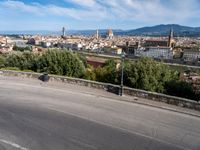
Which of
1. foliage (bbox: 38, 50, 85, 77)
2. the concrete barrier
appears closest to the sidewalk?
the concrete barrier

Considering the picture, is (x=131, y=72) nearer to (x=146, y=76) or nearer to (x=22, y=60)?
(x=146, y=76)

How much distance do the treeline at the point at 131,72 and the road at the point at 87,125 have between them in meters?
3.10

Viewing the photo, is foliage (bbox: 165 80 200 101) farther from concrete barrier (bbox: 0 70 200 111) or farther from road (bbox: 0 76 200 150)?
road (bbox: 0 76 200 150)

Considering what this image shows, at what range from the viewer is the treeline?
16.1 metres

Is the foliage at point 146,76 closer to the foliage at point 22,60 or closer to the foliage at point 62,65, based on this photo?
the foliage at point 62,65

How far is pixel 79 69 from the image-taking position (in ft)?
71.8

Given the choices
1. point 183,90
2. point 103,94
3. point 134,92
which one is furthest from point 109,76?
point 183,90

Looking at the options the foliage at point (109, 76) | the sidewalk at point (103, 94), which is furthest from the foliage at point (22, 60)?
the foliage at point (109, 76)

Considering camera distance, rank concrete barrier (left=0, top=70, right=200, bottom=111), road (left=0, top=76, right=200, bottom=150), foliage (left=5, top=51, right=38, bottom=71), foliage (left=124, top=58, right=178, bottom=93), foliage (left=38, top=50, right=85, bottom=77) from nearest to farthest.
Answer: road (left=0, top=76, right=200, bottom=150)
concrete barrier (left=0, top=70, right=200, bottom=111)
foliage (left=124, top=58, right=178, bottom=93)
foliage (left=38, top=50, right=85, bottom=77)
foliage (left=5, top=51, right=38, bottom=71)

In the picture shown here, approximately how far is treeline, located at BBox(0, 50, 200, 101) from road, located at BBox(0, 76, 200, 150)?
3.10m

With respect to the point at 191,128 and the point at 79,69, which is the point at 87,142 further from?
the point at 79,69

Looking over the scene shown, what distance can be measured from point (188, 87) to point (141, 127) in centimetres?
692

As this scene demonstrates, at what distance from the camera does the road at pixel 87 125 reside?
8.37 meters

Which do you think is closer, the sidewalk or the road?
the road
